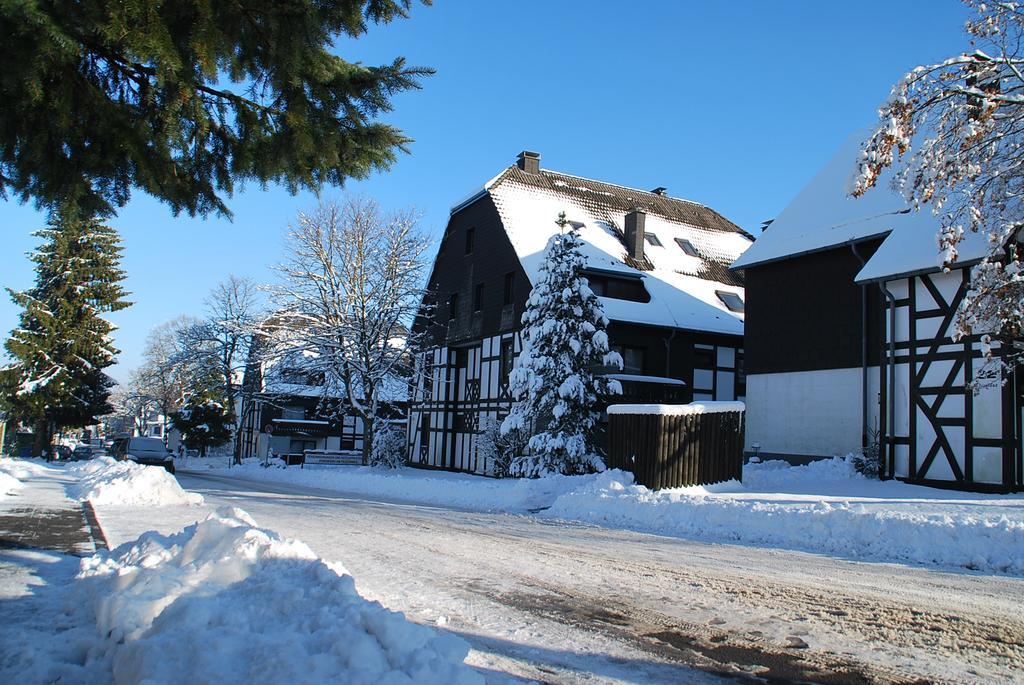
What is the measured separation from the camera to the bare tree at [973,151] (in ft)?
41.8

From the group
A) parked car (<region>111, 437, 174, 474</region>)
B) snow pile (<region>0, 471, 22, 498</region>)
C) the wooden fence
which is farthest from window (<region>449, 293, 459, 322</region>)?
snow pile (<region>0, 471, 22, 498</region>)

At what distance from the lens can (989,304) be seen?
14477mm

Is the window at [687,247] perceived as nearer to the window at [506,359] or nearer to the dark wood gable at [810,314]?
the dark wood gable at [810,314]

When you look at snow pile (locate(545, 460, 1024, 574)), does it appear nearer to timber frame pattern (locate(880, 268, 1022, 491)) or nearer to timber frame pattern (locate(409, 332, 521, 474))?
timber frame pattern (locate(880, 268, 1022, 491))

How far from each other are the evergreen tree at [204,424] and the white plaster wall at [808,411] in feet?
140

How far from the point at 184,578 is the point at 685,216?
38351mm

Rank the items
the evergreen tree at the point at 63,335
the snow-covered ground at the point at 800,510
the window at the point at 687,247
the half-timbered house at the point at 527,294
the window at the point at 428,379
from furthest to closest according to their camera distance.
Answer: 1. the evergreen tree at the point at 63,335
2. the window at the point at 687,247
3. the window at the point at 428,379
4. the half-timbered house at the point at 527,294
5. the snow-covered ground at the point at 800,510

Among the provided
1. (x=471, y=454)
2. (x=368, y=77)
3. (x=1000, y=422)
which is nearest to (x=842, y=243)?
(x=1000, y=422)

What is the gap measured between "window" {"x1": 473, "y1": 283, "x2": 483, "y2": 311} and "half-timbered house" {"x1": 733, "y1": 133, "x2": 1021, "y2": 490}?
1216 centimetres

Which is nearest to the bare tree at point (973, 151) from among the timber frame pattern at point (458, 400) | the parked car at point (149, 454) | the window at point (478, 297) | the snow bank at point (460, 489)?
the snow bank at point (460, 489)

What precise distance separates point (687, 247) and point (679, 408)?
69.2 feet

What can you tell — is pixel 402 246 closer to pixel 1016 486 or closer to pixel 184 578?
pixel 1016 486

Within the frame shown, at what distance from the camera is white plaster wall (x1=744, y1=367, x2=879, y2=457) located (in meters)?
22.8

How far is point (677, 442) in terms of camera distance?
18.4 metres
